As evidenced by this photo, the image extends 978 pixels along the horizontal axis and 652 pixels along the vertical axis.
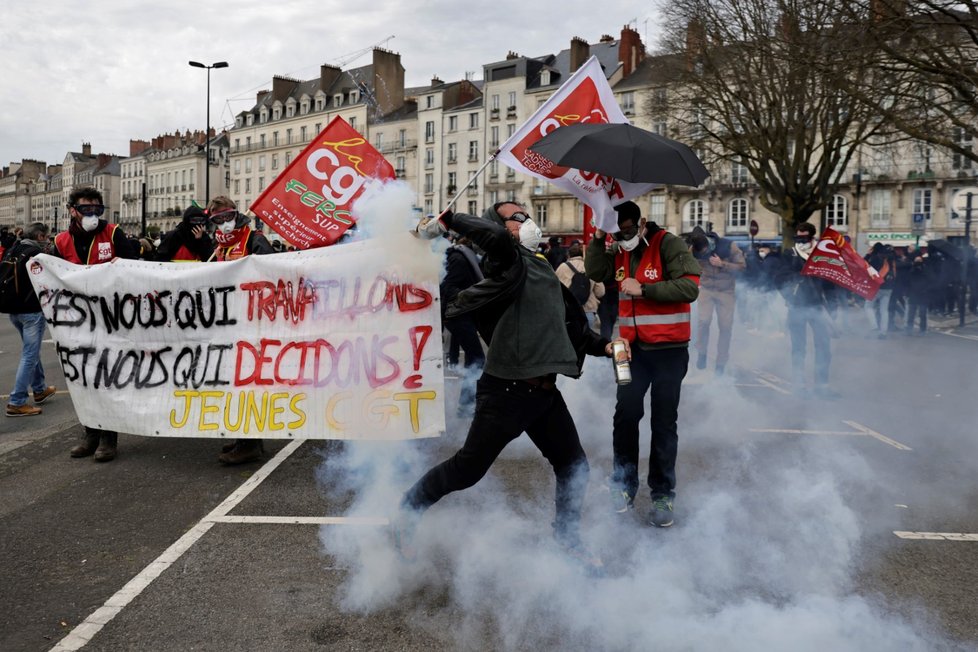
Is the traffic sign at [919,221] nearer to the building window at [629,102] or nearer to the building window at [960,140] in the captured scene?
the building window at [960,140]

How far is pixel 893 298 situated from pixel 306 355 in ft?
45.3

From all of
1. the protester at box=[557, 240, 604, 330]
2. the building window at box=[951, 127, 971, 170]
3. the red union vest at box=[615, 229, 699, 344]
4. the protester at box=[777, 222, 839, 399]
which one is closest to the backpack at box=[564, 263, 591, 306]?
the protester at box=[557, 240, 604, 330]

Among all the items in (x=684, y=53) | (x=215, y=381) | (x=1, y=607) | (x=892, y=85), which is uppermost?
(x=684, y=53)

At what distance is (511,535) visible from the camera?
419cm

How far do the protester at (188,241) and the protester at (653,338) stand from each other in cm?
366

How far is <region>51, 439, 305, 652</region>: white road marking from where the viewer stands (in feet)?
10.6

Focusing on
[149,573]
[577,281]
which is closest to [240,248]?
[149,573]

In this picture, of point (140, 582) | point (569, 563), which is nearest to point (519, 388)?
point (569, 563)

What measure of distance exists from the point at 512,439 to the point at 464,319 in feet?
12.0

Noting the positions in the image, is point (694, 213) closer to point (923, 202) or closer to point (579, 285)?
point (923, 202)

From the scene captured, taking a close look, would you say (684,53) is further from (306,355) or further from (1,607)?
(1,607)

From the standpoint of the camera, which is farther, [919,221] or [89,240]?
[919,221]

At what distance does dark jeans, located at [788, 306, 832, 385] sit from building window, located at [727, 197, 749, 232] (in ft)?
156

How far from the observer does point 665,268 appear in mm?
4641
